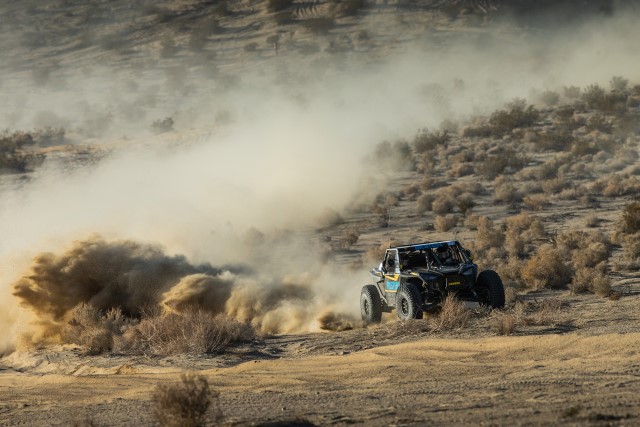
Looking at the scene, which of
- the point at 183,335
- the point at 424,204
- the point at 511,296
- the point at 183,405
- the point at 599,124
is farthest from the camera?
the point at 599,124

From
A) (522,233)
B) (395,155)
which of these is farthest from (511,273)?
(395,155)

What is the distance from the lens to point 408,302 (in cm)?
1667

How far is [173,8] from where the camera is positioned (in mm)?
72750

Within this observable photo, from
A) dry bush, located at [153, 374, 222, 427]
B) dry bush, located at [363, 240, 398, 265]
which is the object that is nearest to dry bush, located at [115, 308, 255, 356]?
dry bush, located at [153, 374, 222, 427]

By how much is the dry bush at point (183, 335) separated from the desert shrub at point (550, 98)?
3406 centimetres

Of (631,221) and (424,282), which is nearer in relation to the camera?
(424,282)

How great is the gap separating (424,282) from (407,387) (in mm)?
5160

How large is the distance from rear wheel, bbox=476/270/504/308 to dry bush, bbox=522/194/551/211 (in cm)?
→ 1484

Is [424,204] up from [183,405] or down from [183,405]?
up

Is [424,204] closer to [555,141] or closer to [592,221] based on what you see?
[592,221]

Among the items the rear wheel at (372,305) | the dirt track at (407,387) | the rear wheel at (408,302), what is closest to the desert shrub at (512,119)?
the rear wheel at (372,305)

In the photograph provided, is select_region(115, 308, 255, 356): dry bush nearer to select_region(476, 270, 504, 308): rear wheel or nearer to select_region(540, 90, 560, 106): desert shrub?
select_region(476, 270, 504, 308): rear wheel

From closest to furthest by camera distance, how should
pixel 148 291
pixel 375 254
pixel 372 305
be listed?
pixel 372 305 → pixel 148 291 → pixel 375 254

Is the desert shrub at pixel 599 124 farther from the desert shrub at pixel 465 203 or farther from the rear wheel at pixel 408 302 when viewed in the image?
the rear wheel at pixel 408 302
